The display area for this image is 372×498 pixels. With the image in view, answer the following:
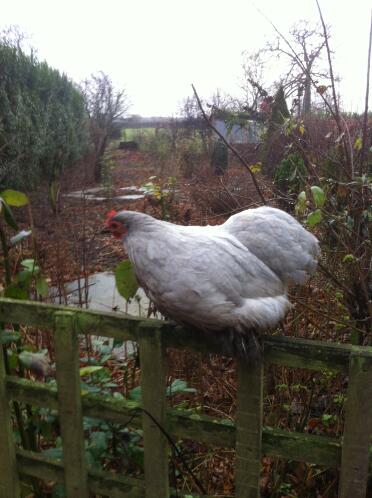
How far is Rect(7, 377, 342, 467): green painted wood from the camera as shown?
1.37 metres

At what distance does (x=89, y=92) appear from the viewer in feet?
44.0

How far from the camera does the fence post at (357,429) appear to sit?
1265 mm

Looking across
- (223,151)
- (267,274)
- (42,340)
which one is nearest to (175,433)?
(267,274)

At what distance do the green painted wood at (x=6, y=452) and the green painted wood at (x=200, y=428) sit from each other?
0.04 metres

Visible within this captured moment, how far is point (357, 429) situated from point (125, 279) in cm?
111

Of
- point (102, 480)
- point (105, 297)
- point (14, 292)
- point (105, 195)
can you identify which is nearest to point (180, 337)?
point (102, 480)

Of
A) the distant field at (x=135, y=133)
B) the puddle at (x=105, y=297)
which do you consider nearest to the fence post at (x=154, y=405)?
the puddle at (x=105, y=297)

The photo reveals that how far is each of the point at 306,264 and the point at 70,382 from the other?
1021 millimetres

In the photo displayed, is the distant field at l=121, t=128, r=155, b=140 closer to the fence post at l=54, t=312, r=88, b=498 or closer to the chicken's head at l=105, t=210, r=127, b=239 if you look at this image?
the chicken's head at l=105, t=210, r=127, b=239

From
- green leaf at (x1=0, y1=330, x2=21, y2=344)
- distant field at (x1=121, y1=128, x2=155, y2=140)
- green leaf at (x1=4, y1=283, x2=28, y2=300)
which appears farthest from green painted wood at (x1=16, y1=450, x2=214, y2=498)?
distant field at (x1=121, y1=128, x2=155, y2=140)

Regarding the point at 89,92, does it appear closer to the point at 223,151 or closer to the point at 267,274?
the point at 223,151

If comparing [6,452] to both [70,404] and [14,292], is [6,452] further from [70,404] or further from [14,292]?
[14,292]

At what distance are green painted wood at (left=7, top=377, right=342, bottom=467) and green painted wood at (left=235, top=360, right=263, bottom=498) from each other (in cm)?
3

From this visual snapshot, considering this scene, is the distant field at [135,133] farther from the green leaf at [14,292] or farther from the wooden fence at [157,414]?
the wooden fence at [157,414]
